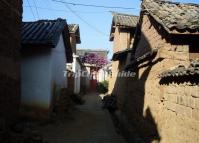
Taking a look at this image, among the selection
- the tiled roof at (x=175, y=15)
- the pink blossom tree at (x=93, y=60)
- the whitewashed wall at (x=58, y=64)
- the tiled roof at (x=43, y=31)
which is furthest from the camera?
the pink blossom tree at (x=93, y=60)

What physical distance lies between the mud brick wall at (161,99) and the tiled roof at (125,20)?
922 centimetres

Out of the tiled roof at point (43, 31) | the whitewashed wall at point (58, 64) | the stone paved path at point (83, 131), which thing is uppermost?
the tiled roof at point (43, 31)

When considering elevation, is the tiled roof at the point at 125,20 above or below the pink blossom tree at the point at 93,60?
above

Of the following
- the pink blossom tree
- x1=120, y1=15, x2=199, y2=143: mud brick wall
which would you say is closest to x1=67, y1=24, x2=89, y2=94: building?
the pink blossom tree

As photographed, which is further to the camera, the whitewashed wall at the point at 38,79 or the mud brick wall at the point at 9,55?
the whitewashed wall at the point at 38,79

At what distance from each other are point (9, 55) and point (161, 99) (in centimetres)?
487

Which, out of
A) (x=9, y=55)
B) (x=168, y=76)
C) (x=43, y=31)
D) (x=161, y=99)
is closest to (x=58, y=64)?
(x=43, y=31)

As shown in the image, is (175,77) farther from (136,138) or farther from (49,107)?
(49,107)

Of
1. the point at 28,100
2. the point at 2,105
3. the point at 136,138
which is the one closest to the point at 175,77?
the point at 136,138

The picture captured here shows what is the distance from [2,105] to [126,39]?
1456cm

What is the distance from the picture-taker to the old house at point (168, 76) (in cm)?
688

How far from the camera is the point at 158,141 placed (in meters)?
9.02

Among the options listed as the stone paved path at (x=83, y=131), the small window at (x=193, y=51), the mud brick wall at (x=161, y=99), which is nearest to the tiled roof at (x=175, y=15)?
the mud brick wall at (x=161, y=99)

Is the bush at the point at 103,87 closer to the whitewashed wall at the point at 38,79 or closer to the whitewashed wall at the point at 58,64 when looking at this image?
the whitewashed wall at the point at 58,64
